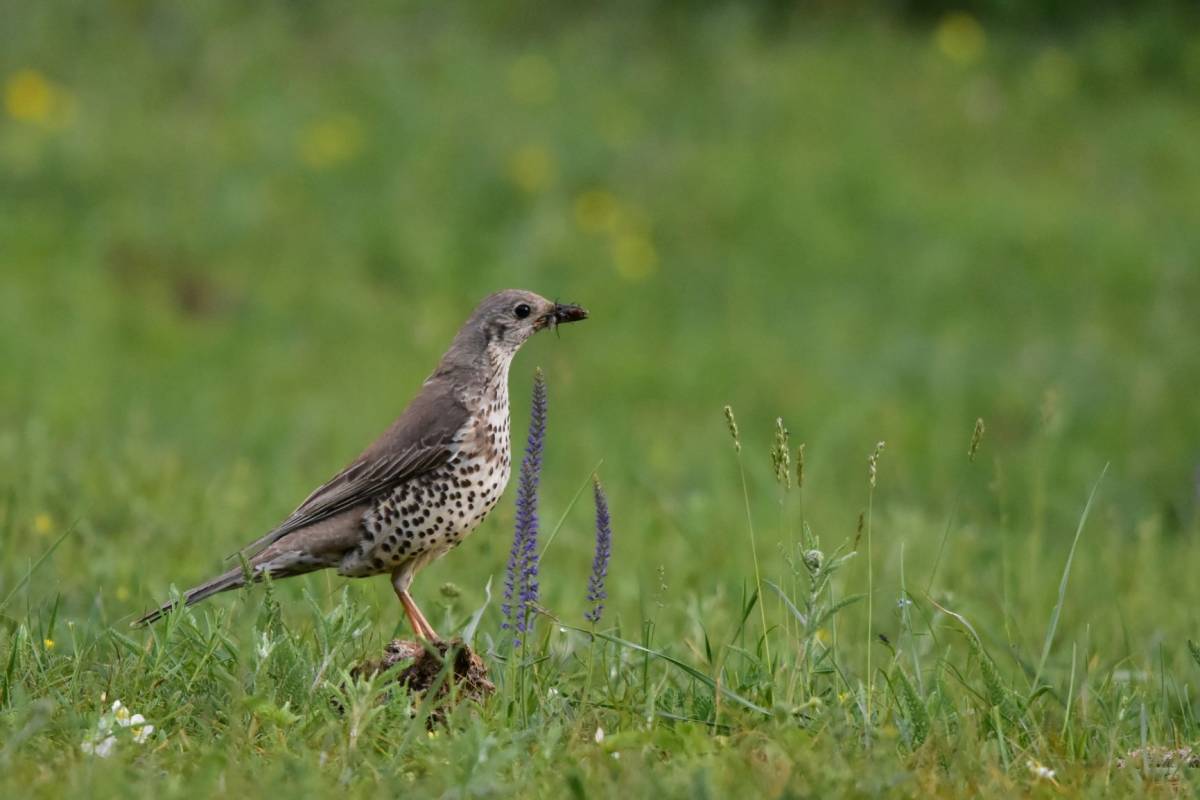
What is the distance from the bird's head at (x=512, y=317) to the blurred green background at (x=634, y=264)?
111 cm

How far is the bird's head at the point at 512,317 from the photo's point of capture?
5.06 metres

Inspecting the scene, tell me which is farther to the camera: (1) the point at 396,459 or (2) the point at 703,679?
(1) the point at 396,459

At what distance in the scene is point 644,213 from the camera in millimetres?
11969

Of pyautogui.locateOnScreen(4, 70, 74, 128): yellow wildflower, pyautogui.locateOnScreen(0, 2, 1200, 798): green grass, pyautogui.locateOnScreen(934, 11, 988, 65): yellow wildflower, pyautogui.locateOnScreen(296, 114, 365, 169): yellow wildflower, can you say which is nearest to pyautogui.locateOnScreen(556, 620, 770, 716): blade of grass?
pyautogui.locateOnScreen(0, 2, 1200, 798): green grass

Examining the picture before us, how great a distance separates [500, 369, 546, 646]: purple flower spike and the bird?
2.23ft

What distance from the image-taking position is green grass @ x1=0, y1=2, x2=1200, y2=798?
3924 mm

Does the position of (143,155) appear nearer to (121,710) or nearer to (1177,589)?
(1177,589)

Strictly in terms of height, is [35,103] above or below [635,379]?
above

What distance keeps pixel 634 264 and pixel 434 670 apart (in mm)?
7418

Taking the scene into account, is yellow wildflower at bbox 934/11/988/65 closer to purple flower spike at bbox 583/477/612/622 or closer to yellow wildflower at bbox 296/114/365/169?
yellow wildflower at bbox 296/114/365/169

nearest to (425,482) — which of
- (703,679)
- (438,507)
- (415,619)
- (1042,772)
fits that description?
(438,507)

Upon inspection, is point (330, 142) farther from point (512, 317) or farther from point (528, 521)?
point (528, 521)

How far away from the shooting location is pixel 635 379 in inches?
404

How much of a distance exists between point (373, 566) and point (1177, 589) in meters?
3.40
